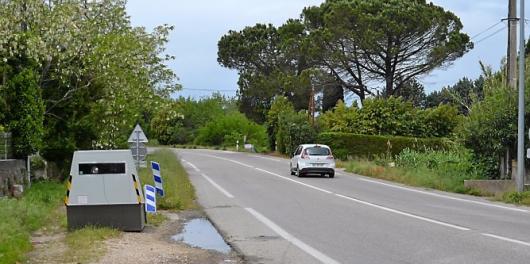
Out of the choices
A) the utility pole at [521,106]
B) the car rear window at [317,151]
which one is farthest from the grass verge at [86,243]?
the car rear window at [317,151]

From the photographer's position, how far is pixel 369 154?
173ft

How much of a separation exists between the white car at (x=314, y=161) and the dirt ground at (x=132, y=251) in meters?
20.1

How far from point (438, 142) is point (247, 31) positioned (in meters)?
27.4

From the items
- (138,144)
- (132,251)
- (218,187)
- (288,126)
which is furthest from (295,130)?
(132,251)

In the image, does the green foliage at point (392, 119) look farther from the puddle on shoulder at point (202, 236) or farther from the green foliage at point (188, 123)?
the green foliage at point (188, 123)

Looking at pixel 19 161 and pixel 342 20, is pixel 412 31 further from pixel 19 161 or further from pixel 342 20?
pixel 19 161

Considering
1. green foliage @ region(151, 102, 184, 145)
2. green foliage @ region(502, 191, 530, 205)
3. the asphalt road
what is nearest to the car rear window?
the asphalt road

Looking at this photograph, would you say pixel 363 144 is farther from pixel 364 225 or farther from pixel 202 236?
pixel 202 236

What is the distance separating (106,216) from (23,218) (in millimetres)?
2013

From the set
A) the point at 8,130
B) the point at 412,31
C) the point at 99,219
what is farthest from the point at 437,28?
the point at 99,219

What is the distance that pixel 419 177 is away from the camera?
29297 millimetres

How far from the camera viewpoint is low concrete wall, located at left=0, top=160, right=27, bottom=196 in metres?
18.8

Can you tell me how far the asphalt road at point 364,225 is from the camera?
11.0 m

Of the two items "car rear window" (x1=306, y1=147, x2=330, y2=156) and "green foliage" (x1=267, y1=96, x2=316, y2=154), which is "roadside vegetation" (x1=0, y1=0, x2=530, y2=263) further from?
"car rear window" (x1=306, y1=147, x2=330, y2=156)
